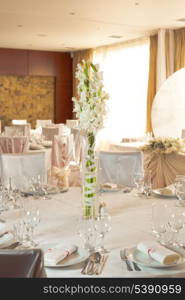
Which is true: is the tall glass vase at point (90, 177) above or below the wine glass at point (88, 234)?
above

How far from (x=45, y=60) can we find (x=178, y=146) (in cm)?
1025

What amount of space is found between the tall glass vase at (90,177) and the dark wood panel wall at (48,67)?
12.5m

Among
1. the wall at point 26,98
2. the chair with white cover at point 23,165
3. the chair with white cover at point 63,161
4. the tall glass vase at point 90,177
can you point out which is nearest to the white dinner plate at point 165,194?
the tall glass vase at point 90,177

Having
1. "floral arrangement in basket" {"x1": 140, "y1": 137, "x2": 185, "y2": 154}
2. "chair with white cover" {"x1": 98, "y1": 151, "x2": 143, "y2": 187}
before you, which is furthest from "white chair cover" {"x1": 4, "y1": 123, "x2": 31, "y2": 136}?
"chair with white cover" {"x1": 98, "y1": 151, "x2": 143, "y2": 187}

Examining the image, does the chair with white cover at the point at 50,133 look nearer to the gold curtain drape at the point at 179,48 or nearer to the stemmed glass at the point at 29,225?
the gold curtain drape at the point at 179,48

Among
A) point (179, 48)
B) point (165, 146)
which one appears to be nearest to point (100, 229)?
point (165, 146)

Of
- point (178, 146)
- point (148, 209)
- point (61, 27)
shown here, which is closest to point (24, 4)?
point (61, 27)

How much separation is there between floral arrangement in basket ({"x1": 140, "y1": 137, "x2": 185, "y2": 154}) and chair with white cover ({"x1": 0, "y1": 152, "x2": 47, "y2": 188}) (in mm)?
1945

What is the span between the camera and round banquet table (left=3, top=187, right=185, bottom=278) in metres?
1.71

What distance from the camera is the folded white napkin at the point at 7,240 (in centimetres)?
195

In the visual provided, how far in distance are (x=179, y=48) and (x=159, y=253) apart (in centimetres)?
917

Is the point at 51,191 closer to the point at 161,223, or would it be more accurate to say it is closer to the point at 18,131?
the point at 161,223

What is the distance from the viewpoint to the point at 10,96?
14.6 m

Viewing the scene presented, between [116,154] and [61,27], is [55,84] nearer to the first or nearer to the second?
[61,27]
